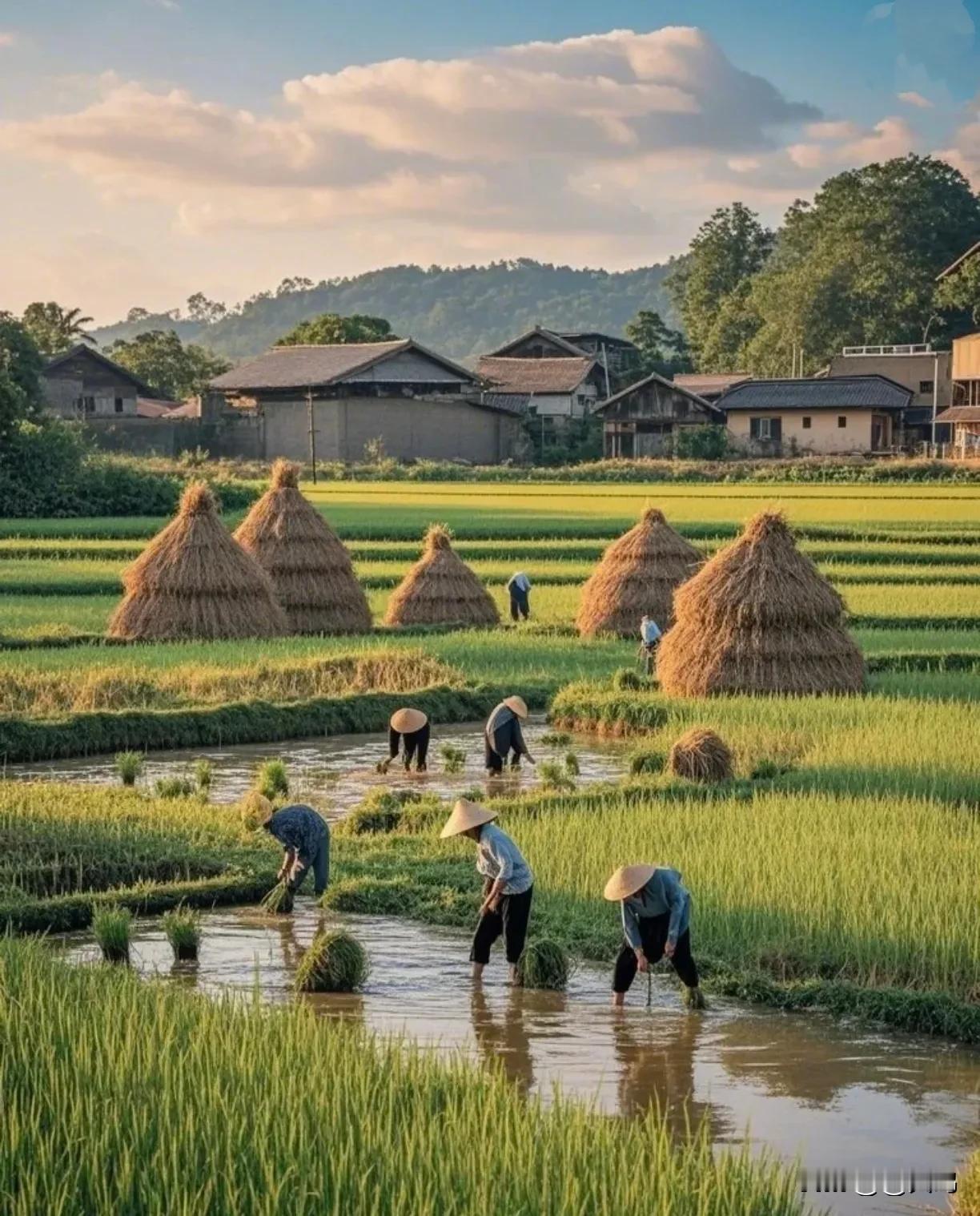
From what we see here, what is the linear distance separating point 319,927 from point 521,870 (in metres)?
1.89

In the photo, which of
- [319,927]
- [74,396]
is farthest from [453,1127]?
[74,396]

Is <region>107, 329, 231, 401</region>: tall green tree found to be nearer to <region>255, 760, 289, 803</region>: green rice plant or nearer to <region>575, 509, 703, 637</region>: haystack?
<region>575, 509, 703, 637</region>: haystack

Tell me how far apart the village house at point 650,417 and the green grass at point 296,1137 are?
2522 inches

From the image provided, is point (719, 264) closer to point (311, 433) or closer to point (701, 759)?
point (311, 433)

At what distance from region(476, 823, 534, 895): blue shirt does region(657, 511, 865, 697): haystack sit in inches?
435

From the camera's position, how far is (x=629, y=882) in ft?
30.8

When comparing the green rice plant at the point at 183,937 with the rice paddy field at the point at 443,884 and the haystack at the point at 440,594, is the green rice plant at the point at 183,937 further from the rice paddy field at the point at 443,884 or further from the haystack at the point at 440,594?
the haystack at the point at 440,594

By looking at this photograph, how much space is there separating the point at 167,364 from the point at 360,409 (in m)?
27.3

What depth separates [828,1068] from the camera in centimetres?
905

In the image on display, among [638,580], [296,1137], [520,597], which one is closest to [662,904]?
[296,1137]

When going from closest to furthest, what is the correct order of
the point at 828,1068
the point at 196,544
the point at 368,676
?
the point at 828,1068 < the point at 368,676 < the point at 196,544

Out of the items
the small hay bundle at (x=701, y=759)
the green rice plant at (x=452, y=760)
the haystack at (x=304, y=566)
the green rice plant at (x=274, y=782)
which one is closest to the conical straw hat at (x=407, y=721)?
the green rice plant at (x=452, y=760)

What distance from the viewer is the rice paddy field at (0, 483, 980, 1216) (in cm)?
655

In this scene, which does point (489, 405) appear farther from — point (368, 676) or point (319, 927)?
point (319, 927)
